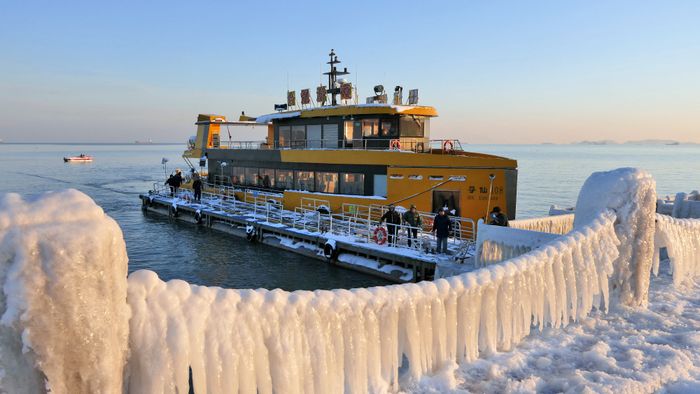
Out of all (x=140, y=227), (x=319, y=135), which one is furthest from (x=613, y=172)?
(x=140, y=227)

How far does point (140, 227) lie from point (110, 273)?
27.1 m

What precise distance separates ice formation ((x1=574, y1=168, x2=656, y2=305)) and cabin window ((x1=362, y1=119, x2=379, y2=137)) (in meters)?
15.6

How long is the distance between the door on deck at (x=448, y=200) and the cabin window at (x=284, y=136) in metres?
9.75

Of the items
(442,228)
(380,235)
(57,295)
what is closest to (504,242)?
(442,228)

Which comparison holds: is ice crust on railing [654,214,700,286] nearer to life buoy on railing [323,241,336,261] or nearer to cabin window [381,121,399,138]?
life buoy on railing [323,241,336,261]

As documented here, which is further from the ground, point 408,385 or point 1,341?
point 1,341

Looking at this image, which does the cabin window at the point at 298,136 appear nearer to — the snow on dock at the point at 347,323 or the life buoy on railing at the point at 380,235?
the life buoy on railing at the point at 380,235

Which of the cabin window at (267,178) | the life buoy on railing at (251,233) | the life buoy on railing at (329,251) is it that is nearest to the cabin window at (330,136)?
the cabin window at (267,178)

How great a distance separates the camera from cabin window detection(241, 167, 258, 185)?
26.6 m

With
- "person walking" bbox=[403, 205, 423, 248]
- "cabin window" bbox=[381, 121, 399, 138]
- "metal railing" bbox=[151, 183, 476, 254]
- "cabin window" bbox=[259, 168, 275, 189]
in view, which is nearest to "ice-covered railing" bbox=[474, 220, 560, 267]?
"metal railing" bbox=[151, 183, 476, 254]

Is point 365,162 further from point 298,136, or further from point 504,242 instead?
point 504,242

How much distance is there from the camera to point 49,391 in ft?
7.22

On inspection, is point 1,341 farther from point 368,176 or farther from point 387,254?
point 368,176

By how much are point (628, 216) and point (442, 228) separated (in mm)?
8207
